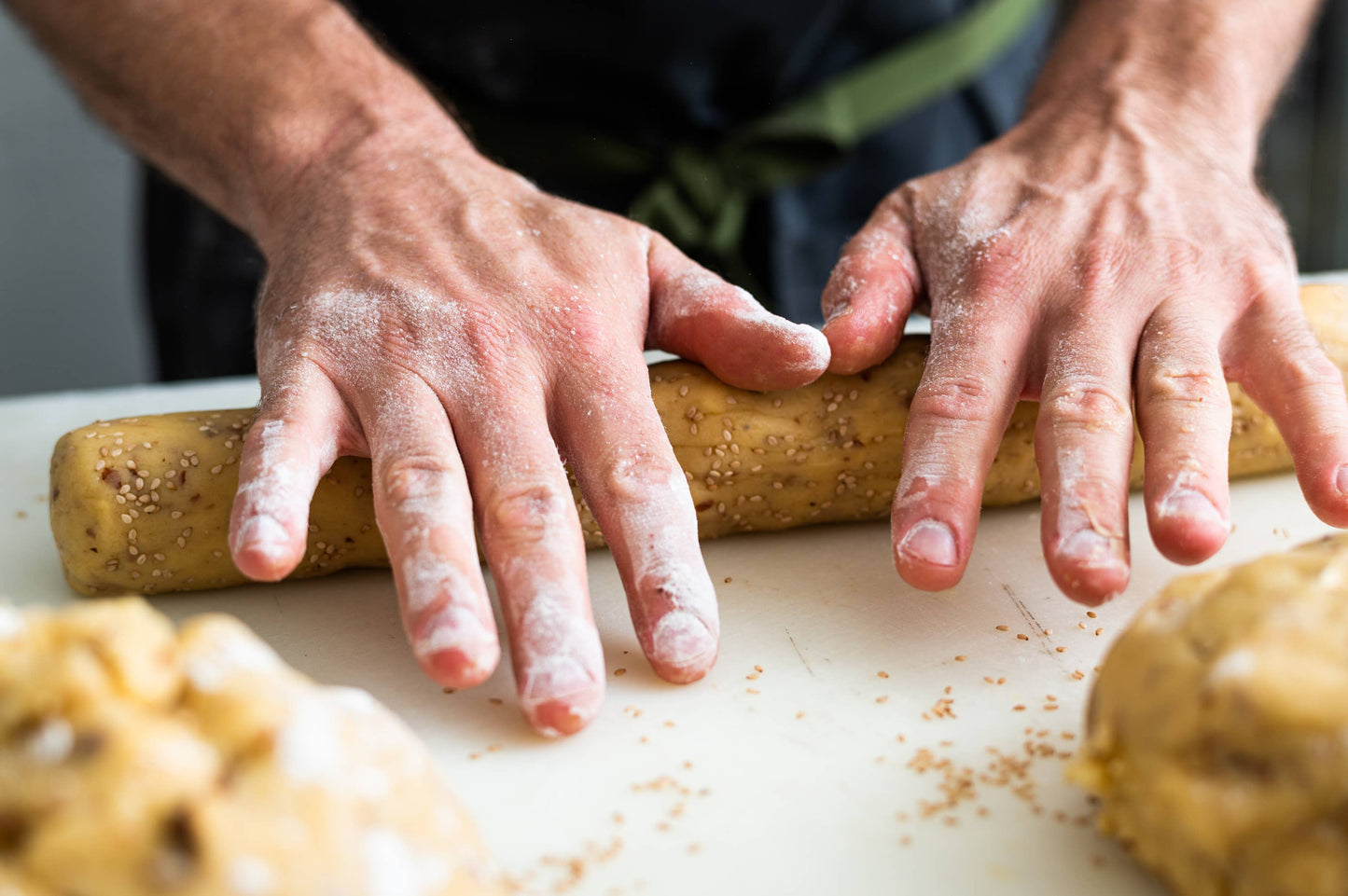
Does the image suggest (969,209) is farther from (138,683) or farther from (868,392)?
(138,683)

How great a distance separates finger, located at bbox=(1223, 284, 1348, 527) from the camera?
3.80 feet

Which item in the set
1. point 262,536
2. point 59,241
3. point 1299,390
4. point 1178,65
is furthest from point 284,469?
point 59,241

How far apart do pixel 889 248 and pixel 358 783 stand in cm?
100

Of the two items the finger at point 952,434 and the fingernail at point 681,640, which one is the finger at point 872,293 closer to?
the finger at point 952,434

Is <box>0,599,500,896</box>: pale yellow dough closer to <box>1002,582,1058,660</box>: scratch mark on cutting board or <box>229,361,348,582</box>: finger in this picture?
<box>229,361,348,582</box>: finger

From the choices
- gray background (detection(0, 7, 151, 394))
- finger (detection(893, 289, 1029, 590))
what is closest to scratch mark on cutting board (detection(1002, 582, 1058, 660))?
finger (detection(893, 289, 1029, 590))

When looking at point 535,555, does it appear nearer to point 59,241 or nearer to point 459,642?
point 459,642

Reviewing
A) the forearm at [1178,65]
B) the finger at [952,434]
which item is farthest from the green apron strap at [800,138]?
the finger at [952,434]

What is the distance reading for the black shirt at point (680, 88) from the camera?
6.07 feet

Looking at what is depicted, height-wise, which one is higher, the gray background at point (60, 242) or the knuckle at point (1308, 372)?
the knuckle at point (1308, 372)

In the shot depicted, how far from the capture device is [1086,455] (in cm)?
112

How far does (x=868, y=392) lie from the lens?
1.36 metres

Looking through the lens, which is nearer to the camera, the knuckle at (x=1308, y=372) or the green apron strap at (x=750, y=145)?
the knuckle at (x=1308, y=372)

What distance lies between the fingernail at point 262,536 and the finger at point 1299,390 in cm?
101
